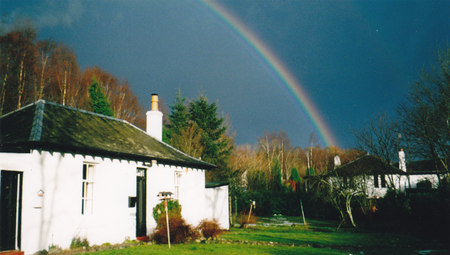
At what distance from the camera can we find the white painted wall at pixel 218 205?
17125 mm

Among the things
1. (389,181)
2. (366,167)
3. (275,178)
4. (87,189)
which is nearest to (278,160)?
(275,178)

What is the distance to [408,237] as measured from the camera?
49.6 ft

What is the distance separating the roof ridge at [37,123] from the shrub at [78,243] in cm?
307

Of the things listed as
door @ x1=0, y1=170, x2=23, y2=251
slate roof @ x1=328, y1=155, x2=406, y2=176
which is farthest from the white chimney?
slate roof @ x1=328, y1=155, x2=406, y2=176

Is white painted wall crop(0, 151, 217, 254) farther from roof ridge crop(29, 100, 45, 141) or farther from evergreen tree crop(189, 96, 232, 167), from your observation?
evergreen tree crop(189, 96, 232, 167)

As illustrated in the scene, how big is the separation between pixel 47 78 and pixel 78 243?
80.9 ft

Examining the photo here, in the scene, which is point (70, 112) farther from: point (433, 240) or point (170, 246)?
point (433, 240)

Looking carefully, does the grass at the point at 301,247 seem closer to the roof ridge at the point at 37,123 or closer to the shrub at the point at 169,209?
the shrub at the point at 169,209

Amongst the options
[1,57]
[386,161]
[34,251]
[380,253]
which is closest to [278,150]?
[386,161]

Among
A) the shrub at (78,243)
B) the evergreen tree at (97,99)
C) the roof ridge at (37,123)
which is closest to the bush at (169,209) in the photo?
the shrub at (78,243)

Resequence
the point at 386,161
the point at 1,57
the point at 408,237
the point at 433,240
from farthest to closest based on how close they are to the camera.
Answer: the point at 1,57, the point at 386,161, the point at 408,237, the point at 433,240

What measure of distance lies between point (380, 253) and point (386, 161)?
9.98 metres

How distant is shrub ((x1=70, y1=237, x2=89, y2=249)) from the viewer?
32.1 feet

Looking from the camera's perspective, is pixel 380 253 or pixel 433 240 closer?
pixel 380 253
